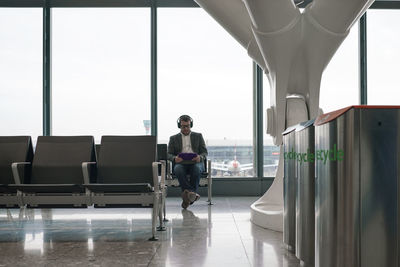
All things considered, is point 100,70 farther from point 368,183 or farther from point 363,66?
point 368,183

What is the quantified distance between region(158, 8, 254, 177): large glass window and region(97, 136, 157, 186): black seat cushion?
117 inches

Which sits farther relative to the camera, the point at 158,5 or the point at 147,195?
the point at 158,5

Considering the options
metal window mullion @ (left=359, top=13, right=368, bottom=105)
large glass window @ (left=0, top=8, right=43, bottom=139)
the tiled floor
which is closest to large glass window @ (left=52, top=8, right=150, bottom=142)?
large glass window @ (left=0, top=8, right=43, bottom=139)

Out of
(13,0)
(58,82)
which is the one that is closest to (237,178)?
(58,82)

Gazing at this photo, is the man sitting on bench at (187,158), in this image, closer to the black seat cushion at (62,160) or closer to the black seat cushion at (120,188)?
the black seat cushion at (62,160)

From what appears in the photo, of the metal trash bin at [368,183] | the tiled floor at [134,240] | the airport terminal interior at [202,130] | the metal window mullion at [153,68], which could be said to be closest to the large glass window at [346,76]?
the airport terminal interior at [202,130]

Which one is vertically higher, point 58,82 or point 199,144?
point 58,82

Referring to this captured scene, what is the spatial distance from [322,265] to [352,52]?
6098 mm

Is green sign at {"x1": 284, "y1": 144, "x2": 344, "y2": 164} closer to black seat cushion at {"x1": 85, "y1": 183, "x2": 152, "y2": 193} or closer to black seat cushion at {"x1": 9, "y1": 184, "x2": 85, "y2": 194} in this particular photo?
black seat cushion at {"x1": 85, "y1": 183, "x2": 152, "y2": 193}

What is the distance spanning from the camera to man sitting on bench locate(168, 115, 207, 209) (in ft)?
19.7

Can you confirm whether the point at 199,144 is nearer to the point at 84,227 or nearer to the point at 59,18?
the point at 84,227

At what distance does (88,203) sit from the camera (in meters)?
4.11

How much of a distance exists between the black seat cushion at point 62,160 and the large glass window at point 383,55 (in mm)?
5142

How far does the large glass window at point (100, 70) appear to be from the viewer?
7746 millimetres
